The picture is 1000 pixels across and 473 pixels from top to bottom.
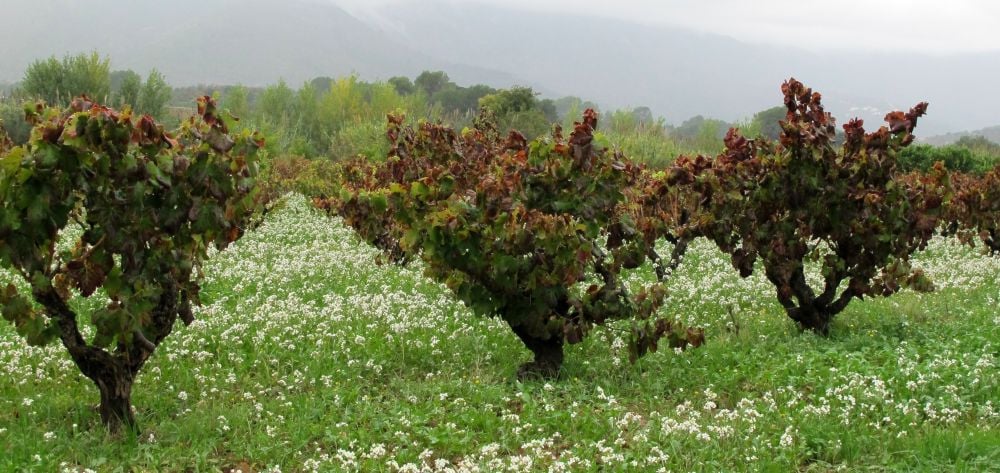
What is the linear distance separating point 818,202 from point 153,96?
41386 mm

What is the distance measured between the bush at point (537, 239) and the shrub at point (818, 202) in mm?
1894

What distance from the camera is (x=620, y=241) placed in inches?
352

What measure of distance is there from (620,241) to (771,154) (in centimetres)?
234

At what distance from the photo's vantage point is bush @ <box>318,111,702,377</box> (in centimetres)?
760

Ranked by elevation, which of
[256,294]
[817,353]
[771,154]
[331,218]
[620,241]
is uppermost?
[771,154]

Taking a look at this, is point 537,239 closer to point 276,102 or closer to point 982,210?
point 982,210

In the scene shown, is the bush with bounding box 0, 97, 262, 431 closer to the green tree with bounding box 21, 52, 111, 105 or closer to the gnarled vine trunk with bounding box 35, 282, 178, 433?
the gnarled vine trunk with bounding box 35, 282, 178, 433

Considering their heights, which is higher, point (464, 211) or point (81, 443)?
point (464, 211)

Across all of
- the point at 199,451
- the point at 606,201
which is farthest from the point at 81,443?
the point at 606,201

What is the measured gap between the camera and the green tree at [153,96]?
43834mm

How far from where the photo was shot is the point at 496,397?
741cm

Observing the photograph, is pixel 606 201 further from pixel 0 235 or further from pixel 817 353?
pixel 0 235

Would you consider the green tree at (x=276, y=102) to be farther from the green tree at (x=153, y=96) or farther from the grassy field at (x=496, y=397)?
the grassy field at (x=496, y=397)

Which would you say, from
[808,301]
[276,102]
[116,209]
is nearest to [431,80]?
[276,102]
